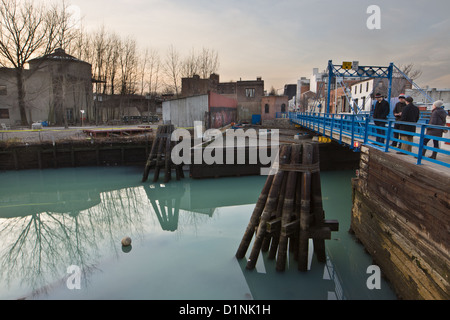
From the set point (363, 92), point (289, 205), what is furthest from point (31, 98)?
point (363, 92)

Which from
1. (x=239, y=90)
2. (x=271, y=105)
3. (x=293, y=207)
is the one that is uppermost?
(x=239, y=90)

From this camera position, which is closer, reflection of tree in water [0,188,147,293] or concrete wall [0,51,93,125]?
reflection of tree in water [0,188,147,293]

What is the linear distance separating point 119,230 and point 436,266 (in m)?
8.93

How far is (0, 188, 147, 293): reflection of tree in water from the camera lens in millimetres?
7148

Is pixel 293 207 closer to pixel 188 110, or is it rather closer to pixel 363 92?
pixel 188 110

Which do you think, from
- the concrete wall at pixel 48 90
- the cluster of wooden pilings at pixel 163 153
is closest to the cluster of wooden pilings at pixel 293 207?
the cluster of wooden pilings at pixel 163 153

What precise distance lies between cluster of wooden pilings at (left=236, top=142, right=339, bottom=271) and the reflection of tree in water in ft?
15.0

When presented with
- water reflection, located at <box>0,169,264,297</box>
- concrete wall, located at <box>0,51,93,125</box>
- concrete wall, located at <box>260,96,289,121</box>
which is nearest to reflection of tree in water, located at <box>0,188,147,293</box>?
water reflection, located at <box>0,169,264,297</box>

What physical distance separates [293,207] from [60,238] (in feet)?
26.0

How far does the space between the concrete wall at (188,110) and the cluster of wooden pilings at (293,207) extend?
16470mm

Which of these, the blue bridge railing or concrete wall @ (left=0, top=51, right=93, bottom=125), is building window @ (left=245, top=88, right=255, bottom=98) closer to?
concrete wall @ (left=0, top=51, right=93, bottom=125)

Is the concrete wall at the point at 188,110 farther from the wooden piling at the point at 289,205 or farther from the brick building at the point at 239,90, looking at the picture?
the wooden piling at the point at 289,205

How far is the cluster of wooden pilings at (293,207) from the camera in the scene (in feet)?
20.1

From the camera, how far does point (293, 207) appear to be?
21.3 feet
